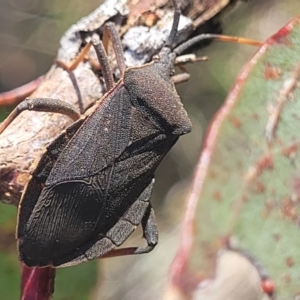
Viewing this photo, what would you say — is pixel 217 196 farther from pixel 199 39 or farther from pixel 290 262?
pixel 199 39

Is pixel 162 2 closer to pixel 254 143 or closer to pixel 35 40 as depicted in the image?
pixel 254 143

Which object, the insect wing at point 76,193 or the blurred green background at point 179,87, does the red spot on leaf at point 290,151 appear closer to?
the insect wing at point 76,193

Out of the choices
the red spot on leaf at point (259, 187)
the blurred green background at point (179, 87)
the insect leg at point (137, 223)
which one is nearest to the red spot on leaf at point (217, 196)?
the red spot on leaf at point (259, 187)

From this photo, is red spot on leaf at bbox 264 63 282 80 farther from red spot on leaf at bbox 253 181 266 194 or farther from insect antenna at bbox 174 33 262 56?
insect antenna at bbox 174 33 262 56

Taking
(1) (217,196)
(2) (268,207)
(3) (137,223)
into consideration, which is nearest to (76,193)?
(3) (137,223)

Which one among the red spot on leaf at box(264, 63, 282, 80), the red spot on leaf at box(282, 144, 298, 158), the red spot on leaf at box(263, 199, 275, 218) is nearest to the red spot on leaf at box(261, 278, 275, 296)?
the red spot on leaf at box(263, 199, 275, 218)

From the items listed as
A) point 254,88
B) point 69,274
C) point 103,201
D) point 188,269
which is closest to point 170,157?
point 69,274
